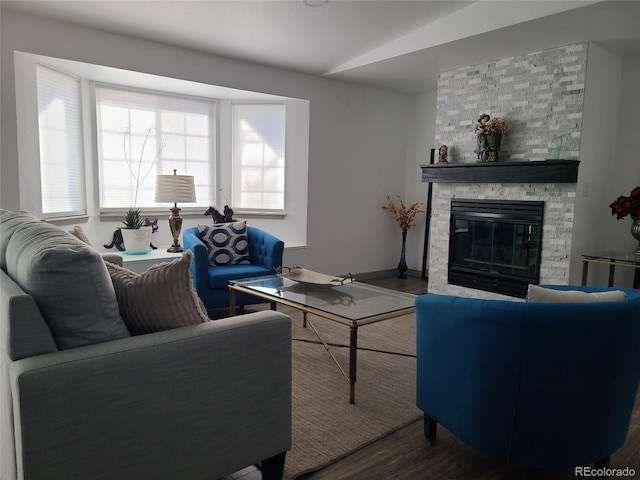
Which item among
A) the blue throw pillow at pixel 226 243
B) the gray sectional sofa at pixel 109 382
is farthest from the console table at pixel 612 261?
the gray sectional sofa at pixel 109 382

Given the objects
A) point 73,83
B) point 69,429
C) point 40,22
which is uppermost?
point 40,22

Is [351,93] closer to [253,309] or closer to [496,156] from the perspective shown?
[496,156]

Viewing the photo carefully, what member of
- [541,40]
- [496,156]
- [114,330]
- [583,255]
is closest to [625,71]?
[541,40]

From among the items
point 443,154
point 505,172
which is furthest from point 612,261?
point 443,154

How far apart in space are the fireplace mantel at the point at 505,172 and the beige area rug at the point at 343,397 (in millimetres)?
1831

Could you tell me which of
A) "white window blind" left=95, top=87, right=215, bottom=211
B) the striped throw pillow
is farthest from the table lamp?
the striped throw pillow

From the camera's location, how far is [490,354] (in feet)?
5.53

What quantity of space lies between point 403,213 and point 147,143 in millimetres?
3230

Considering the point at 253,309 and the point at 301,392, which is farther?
the point at 253,309

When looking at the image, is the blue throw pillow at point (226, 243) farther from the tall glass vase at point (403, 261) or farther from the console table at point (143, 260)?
the tall glass vase at point (403, 261)

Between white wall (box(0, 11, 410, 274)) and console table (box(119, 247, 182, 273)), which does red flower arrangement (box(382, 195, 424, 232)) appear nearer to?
white wall (box(0, 11, 410, 274))

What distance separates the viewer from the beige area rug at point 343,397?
206 centimetres

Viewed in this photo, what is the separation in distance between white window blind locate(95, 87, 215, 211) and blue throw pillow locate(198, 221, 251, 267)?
1160 millimetres

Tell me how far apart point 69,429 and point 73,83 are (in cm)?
395
